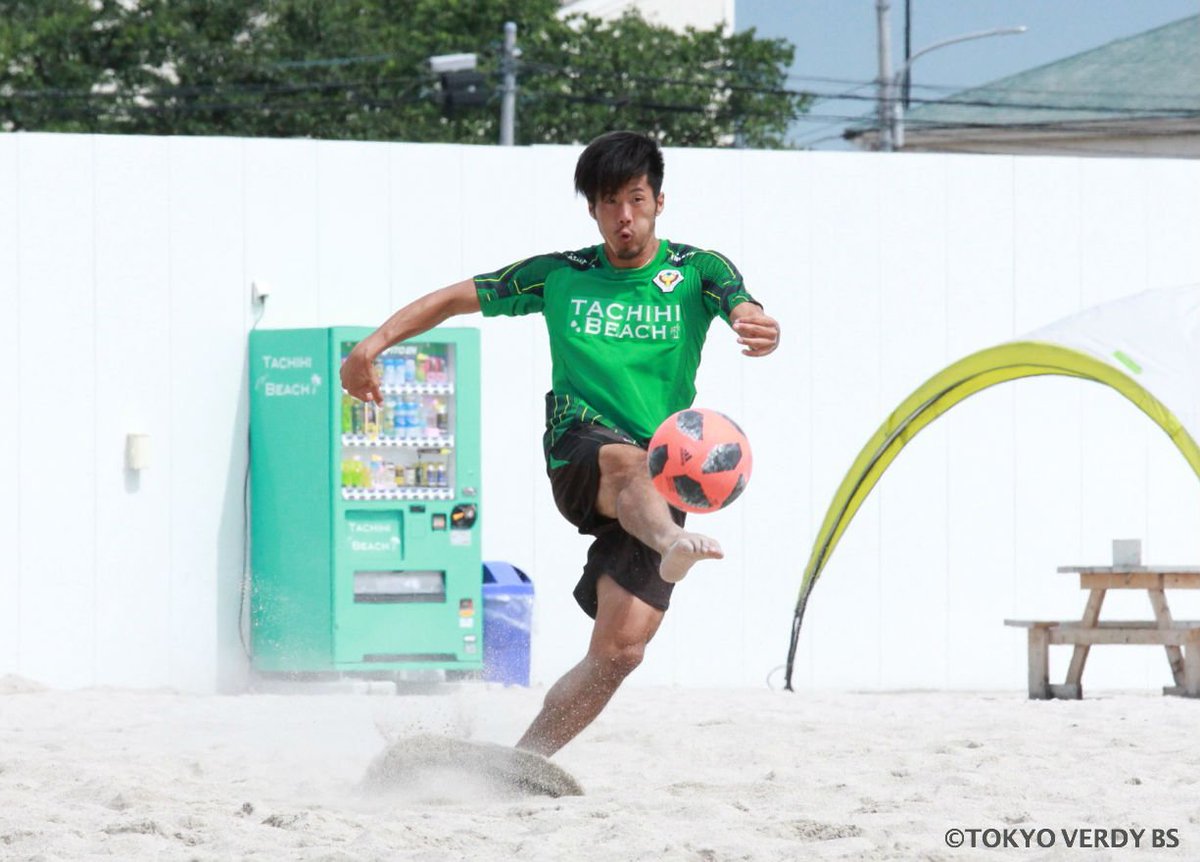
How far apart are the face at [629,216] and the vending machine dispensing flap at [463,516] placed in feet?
14.7

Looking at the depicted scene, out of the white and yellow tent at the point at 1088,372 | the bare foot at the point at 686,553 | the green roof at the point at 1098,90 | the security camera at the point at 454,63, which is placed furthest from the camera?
the green roof at the point at 1098,90

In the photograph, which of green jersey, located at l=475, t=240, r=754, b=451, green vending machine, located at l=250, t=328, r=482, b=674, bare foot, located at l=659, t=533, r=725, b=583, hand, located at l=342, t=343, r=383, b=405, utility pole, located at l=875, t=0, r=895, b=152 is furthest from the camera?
utility pole, located at l=875, t=0, r=895, b=152

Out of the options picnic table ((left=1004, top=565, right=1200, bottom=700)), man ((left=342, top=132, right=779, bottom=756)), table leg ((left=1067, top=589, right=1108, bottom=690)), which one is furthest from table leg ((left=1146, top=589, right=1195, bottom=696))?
man ((left=342, top=132, right=779, bottom=756))

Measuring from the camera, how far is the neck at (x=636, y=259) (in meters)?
5.28

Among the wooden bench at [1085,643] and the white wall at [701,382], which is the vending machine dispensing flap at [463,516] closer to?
the white wall at [701,382]

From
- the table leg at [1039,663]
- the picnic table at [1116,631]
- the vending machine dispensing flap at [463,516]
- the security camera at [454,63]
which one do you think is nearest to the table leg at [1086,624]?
the picnic table at [1116,631]

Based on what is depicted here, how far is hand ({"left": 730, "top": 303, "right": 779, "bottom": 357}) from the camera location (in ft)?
16.1

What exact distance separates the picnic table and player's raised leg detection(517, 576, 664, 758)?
4873 millimetres

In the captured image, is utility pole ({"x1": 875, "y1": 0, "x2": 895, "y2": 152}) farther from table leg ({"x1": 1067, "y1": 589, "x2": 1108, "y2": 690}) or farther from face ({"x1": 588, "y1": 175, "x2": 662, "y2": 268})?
face ({"x1": 588, "y1": 175, "x2": 662, "y2": 268})

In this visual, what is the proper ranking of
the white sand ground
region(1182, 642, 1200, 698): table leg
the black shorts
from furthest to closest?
region(1182, 642, 1200, 698): table leg < the black shorts < the white sand ground

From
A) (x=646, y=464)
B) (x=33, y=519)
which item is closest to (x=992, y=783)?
(x=646, y=464)

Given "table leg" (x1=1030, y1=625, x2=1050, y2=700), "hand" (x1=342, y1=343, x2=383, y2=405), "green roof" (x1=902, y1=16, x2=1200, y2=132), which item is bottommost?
"table leg" (x1=1030, y1=625, x2=1050, y2=700)

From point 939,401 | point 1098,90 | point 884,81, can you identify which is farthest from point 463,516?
point 1098,90

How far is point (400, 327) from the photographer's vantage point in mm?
5406
